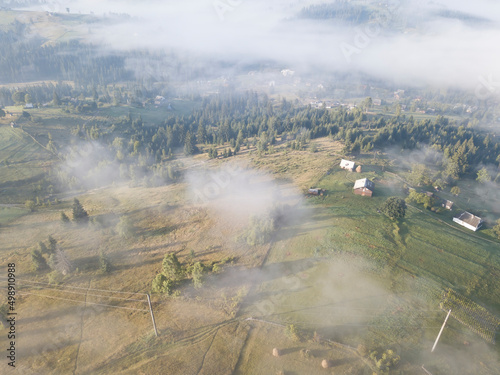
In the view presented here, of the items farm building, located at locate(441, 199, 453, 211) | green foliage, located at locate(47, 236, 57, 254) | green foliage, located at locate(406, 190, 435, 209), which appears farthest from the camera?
farm building, located at locate(441, 199, 453, 211)

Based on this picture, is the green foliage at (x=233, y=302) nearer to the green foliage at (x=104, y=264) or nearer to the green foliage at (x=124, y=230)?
the green foliage at (x=104, y=264)

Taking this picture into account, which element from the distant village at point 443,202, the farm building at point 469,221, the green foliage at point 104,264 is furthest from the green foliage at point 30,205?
the farm building at point 469,221

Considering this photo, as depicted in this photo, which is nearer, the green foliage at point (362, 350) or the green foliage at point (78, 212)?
the green foliage at point (362, 350)

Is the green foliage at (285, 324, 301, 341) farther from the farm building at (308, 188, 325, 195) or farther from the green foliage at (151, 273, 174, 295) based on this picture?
the farm building at (308, 188, 325, 195)

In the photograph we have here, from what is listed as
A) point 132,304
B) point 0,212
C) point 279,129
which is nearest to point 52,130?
point 0,212

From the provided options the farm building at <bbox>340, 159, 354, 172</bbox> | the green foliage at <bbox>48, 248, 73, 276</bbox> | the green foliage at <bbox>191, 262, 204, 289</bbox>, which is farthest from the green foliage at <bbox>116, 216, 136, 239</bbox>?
the farm building at <bbox>340, 159, 354, 172</bbox>
